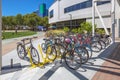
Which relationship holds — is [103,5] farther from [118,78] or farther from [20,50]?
[118,78]

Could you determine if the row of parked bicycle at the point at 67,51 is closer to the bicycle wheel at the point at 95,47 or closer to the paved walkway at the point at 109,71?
the bicycle wheel at the point at 95,47

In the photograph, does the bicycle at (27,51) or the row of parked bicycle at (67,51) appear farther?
the bicycle at (27,51)

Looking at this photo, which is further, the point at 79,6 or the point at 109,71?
the point at 79,6

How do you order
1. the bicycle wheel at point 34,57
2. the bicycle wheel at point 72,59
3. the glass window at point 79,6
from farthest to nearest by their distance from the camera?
the glass window at point 79,6
the bicycle wheel at point 34,57
the bicycle wheel at point 72,59

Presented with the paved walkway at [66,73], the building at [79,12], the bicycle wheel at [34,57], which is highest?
the building at [79,12]

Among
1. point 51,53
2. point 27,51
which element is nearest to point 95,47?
point 51,53

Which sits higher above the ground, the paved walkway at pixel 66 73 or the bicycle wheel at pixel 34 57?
the bicycle wheel at pixel 34 57

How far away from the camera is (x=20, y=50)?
38.8ft

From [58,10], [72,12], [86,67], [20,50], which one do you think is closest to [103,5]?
[72,12]

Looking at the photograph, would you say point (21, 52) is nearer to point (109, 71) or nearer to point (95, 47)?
point (95, 47)

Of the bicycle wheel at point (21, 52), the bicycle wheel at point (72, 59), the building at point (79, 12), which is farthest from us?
the building at point (79, 12)

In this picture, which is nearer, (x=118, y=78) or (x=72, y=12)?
(x=118, y=78)

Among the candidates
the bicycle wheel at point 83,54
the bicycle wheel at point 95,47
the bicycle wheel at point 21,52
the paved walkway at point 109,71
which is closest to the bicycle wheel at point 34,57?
the bicycle wheel at point 21,52

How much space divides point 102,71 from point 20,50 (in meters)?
5.10
